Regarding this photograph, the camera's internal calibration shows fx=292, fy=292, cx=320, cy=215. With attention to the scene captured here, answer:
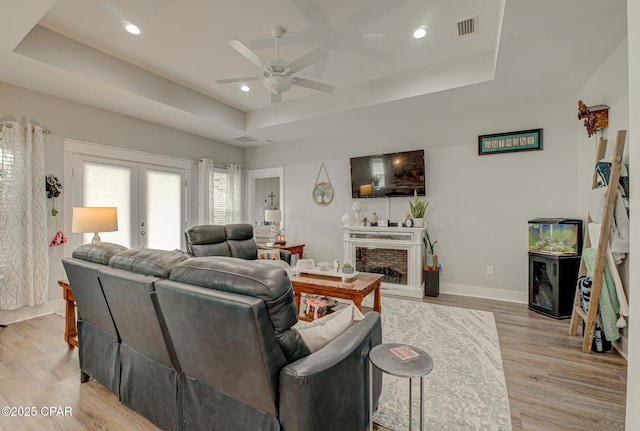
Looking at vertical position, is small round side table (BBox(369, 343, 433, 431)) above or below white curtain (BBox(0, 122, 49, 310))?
below

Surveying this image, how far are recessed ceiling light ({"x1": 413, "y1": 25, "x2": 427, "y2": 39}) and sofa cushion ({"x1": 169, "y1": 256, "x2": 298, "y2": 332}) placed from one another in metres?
2.90

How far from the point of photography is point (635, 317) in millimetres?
1040

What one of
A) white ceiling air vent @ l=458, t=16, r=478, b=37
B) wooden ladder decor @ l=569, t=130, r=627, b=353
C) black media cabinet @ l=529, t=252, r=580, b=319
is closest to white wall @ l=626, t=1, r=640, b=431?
wooden ladder decor @ l=569, t=130, r=627, b=353

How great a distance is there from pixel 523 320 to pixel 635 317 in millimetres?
2744

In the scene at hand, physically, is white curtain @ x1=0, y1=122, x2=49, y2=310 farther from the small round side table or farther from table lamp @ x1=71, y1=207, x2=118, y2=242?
the small round side table

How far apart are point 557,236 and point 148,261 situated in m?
4.22

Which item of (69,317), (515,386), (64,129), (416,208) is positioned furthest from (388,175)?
(64,129)

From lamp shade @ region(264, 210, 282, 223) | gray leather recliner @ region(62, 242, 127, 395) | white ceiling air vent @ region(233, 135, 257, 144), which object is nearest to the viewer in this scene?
gray leather recliner @ region(62, 242, 127, 395)

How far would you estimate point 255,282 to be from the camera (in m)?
1.20

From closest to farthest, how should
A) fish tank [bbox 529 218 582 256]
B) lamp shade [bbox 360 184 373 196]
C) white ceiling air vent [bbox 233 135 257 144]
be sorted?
fish tank [bbox 529 218 582 256]
lamp shade [bbox 360 184 373 196]
white ceiling air vent [bbox 233 135 257 144]

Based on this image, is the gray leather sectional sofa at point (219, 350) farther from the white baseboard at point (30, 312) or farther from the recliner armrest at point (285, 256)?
the recliner armrest at point (285, 256)

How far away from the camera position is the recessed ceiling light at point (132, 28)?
2840 mm

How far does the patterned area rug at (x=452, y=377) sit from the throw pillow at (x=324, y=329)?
Result: 711 mm

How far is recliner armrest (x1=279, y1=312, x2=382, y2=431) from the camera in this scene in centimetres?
112
